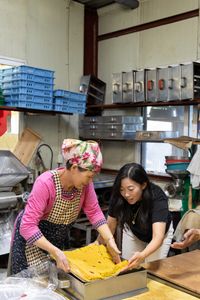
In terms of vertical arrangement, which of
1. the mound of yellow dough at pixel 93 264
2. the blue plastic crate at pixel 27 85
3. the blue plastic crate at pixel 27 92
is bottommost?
the mound of yellow dough at pixel 93 264

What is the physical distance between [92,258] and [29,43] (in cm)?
368

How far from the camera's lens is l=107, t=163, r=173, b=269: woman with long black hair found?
7.63 ft

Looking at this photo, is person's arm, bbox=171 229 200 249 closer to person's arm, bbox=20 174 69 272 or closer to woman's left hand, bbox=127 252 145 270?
woman's left hand, bbox=127 252 145 270

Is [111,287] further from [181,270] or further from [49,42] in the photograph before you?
[49,42]

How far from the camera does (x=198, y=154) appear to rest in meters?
3.79

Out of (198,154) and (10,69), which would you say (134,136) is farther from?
(10,69)

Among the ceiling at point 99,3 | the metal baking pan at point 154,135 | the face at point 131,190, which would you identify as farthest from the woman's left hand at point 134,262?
the ceiling at point 99,3

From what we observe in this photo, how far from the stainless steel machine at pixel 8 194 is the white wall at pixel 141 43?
1.84 metres

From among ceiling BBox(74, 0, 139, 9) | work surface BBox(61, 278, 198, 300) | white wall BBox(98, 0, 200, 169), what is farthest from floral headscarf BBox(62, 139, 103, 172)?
ceiling BBox(74, 0, 139, 9)

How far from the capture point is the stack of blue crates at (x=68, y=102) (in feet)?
14.8

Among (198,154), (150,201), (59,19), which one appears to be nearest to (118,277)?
(150,201)

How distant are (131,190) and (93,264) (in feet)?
2.12

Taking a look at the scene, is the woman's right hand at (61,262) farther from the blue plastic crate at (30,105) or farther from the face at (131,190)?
the blue plastic crate at (30,105)

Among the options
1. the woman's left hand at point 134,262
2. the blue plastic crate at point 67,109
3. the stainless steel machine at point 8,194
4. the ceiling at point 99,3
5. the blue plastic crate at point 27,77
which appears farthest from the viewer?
the ceiling at point 99,3
